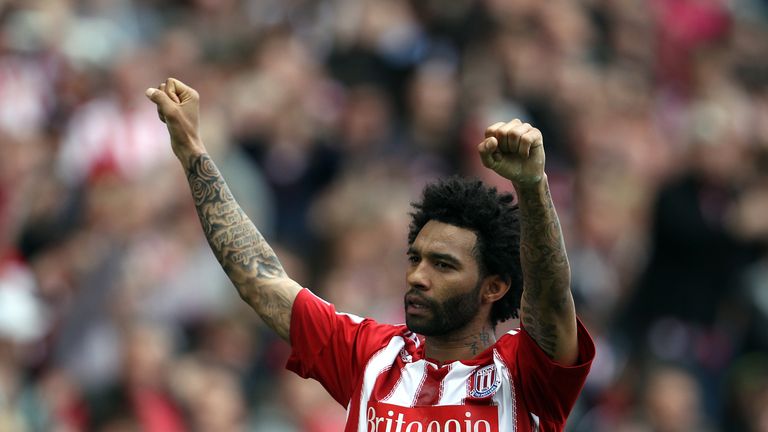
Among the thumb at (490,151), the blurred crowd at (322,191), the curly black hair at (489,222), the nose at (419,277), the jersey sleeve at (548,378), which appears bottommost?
the jersey sleeve at (548,378)

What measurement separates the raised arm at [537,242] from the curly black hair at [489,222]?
1.21ft

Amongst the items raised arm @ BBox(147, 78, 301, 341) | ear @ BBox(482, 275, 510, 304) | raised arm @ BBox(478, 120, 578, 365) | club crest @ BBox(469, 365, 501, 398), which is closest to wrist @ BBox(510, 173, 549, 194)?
raised arm @ BBox(478, 120, 578, 365)

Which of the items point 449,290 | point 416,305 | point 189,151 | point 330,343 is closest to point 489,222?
point 449,290

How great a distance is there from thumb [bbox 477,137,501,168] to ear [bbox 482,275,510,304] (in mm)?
783

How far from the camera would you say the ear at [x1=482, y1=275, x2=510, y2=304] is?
19.1 feet

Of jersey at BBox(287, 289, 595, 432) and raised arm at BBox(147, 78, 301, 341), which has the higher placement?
raised arm at BBox(147, 78, 301, 341)

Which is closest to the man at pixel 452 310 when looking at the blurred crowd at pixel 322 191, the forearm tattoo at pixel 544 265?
the forearm tattoo at pixel 544 265

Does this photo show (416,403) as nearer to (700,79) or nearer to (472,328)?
(472,328)

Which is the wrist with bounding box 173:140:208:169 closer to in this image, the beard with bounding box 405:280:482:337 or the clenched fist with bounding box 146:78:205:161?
the clenched fist with bounding box 146:78:205:161

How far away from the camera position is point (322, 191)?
40.0 ft

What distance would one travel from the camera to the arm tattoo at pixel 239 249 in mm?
6094

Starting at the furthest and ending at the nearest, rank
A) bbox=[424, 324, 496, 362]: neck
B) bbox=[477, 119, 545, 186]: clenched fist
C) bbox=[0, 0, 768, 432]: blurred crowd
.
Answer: bbox=[0, 0, 768, 432]: blurred crowd < bbox=[424, 324, 496, 362]: neck < bbox=[477, 119, 545, 186]: clenched fist

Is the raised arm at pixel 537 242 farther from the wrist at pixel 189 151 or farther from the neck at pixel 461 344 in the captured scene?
the wrist at pixel 189 151

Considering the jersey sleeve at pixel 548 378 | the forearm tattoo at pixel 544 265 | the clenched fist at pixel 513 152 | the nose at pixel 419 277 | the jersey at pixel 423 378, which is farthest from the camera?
the nose at pixel 419 277
